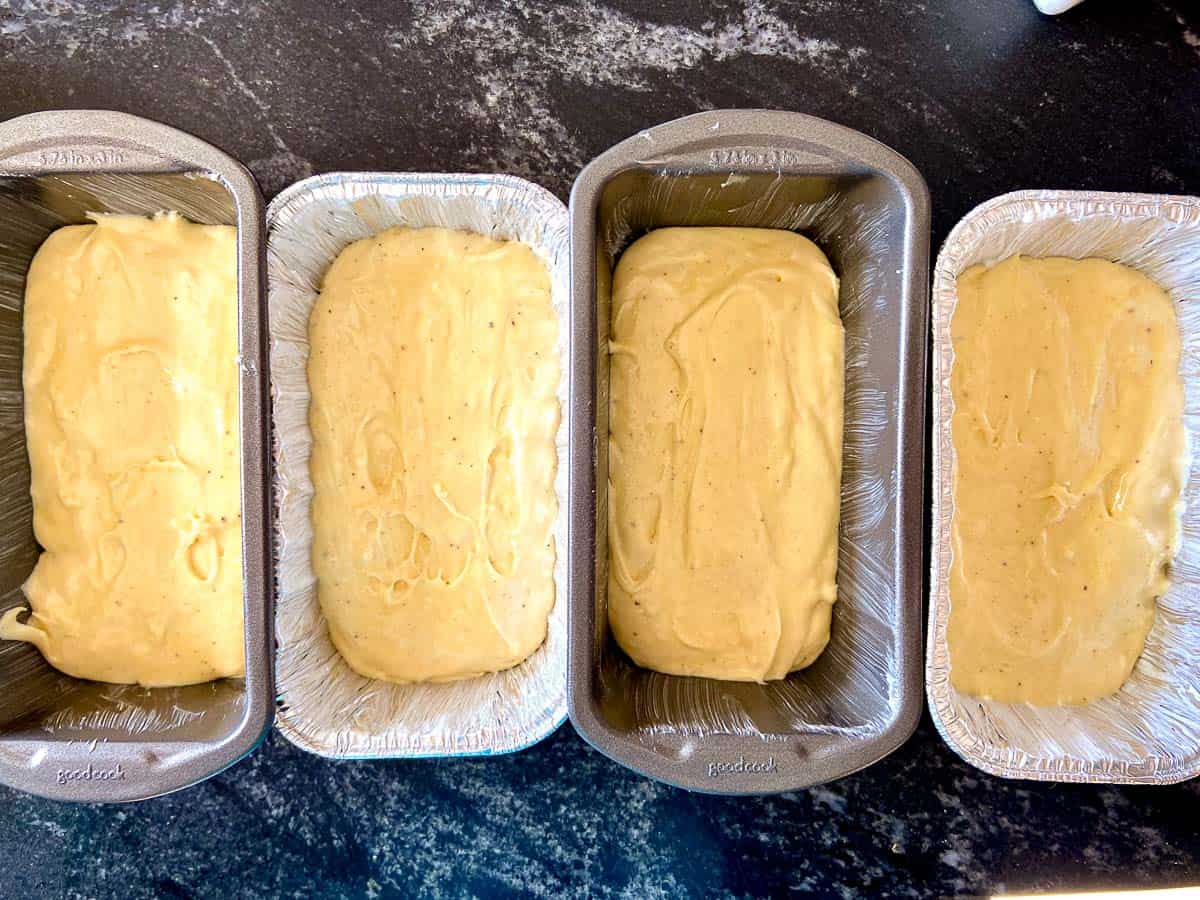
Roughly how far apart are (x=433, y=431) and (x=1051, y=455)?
0.98 m

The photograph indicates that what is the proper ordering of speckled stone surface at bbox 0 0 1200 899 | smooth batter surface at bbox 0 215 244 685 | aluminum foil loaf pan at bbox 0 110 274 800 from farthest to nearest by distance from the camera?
speckled stone surface at bbox 0 0 1200 899
smooth batter surface at bbox 0 215 244 685
aluminum foil loaf pan at bbox 0 110 274 800

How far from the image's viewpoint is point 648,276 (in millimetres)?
1212

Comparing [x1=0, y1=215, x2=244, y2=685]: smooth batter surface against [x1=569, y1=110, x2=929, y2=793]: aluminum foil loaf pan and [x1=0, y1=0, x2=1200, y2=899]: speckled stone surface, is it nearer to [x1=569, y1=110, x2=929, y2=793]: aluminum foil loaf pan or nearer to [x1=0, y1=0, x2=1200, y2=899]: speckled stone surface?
[x1=0, y1=0, x2=1200, y2=899]: speckled stone surface

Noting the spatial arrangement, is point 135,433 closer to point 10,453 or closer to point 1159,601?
point 10,453

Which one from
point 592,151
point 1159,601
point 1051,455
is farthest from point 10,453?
point 1159,601

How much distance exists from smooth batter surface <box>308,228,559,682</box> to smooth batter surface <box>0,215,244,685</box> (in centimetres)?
15

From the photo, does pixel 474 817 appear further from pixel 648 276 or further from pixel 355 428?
pixel 648 276

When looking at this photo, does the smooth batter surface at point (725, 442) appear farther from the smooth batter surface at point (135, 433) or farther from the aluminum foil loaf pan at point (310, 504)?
the smooth batter surface at point (135, 433)

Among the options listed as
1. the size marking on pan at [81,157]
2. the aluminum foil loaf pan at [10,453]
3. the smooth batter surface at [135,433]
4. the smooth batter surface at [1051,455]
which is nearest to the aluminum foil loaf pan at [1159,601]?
the smooth batter surface at [1051,455]

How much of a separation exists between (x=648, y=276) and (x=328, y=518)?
0.63m

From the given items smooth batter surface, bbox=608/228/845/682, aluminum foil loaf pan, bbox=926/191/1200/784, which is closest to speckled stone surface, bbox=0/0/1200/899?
aluminum foil loaf pan, bbox=926/191/1200/784

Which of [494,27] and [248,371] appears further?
[494,27]

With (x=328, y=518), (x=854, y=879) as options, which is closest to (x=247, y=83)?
(x=328, y=518)

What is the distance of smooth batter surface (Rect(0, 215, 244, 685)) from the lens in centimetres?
119
